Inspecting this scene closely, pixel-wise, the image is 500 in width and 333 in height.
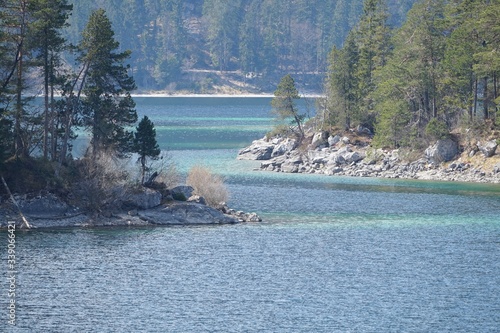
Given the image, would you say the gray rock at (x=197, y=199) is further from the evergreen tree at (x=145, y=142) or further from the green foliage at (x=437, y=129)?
the green foliage at (x=437, y=129)

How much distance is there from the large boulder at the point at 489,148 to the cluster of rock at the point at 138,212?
32.0m

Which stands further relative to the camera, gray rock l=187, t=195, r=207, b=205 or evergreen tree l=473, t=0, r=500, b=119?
evergreen tree l=473, t=0, r=500, b=119

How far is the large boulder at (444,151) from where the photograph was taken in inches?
3605

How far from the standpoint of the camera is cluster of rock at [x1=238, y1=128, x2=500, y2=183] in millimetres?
89000

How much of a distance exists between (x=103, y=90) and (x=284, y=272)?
27.1 m

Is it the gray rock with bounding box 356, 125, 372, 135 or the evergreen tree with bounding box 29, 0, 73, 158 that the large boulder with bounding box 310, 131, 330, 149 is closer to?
the gray rock with bounding box 356, 125, 372, 135

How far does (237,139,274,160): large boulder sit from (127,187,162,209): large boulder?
45.8 meters

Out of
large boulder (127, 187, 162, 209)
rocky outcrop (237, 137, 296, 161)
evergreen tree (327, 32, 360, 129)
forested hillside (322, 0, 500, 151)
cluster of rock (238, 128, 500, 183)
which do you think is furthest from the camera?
rocky outcrop (237, 137, 296, 161)

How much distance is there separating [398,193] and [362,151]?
19953 mm

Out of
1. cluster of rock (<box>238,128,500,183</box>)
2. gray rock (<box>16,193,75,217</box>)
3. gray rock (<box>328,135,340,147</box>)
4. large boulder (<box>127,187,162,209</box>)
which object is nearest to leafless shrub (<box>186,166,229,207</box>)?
large boulder (<box>127,187,162,209</box>)

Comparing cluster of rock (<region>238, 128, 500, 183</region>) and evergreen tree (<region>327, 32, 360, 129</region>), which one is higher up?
evergreen tree (<region>327, 32, 360, 129</region>)

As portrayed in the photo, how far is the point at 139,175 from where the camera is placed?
64.9 metres

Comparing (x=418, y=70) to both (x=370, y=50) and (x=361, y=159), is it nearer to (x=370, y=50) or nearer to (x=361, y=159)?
(x=361, y=159)

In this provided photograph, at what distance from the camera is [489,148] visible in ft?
291
